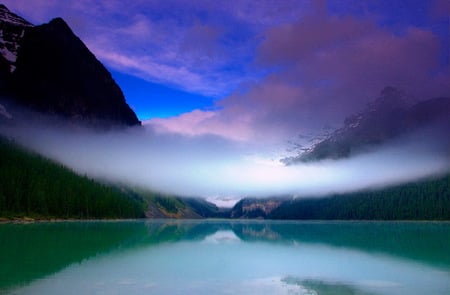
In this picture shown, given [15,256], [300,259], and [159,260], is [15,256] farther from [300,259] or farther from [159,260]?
[300,259]

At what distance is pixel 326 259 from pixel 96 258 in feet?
79.5

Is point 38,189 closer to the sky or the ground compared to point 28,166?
closer to the ground

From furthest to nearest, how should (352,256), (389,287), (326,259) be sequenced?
(352,256)
(326,259)
(389,287)

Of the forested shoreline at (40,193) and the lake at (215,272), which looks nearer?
the lake at (215,272)

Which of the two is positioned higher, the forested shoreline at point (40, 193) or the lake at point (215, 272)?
the forested shoreline at point (40, 193)

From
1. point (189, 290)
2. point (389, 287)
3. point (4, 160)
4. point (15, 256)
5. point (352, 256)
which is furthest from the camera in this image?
point (4, 160)

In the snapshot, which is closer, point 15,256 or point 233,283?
point 233,283

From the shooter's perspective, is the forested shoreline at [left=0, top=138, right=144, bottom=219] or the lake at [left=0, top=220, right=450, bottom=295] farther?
the forested shoreline at [left=0, top=138, right=144, bottom=219]

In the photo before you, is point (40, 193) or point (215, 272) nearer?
point (215, 272)

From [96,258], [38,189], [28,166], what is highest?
[28,166]

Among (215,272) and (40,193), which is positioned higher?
(40,193)

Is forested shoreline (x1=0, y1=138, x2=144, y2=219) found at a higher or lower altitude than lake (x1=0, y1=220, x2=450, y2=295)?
higher

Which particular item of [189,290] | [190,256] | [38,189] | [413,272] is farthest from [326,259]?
[38,189]

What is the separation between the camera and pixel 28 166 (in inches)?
7077
